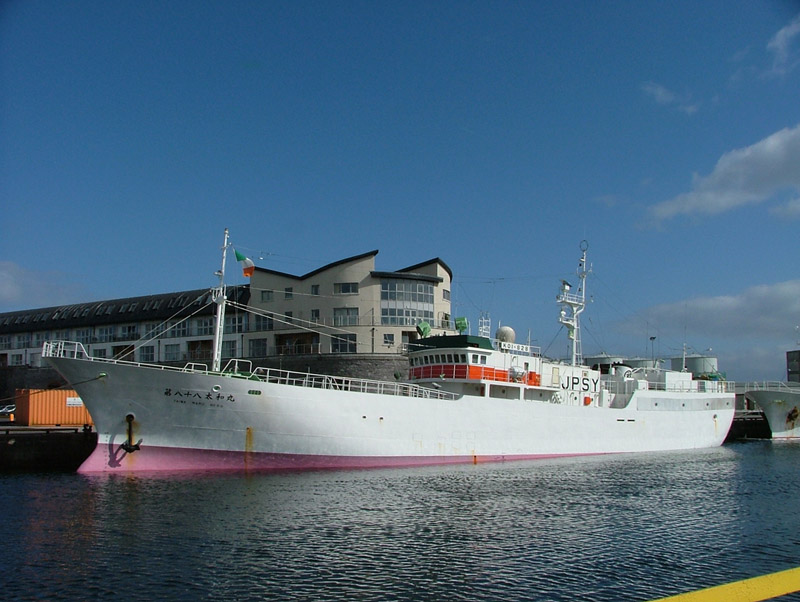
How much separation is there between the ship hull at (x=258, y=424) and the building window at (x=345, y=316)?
30.9m

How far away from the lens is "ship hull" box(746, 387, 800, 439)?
6375 centimetres

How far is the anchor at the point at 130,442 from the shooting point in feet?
98.3

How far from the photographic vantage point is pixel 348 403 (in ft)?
107

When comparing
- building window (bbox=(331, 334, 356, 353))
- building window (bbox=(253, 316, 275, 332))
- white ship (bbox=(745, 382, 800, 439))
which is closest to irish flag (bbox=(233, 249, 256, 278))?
building window (bbox=(331, 334, 356, 353))

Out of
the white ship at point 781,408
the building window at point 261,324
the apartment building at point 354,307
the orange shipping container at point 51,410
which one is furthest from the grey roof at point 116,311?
the white ship at point 781,408

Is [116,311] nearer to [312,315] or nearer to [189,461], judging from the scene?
[312,315]

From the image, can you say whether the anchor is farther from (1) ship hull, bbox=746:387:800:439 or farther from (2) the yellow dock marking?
(1) ship hull, bbox=746:387:800:439

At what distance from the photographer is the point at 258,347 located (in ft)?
237

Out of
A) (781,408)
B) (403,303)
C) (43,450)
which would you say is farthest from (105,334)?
(781,408)

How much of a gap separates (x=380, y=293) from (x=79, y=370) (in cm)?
3885

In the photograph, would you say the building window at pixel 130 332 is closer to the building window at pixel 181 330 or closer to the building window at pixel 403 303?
the building window at pixel 181 330

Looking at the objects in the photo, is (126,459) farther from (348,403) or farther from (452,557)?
(452,557)

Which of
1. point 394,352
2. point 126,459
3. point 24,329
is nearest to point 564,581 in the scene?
point 126,459

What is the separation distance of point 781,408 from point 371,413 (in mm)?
49686
